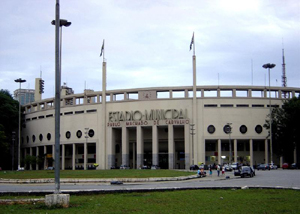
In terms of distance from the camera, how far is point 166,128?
307 feet

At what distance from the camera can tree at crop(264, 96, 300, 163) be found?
78.0 m

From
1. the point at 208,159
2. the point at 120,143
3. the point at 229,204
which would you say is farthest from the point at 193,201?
the point at 120,143

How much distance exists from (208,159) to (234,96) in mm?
14689

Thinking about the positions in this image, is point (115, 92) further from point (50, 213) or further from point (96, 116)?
point (50, 213)

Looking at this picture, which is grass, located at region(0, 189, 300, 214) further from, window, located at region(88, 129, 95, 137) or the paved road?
window, located at region(88, 129, 95, 137)

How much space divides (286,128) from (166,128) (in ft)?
85.4

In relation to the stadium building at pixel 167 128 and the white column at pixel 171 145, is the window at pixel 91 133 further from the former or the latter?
the white column at pixel 171 145

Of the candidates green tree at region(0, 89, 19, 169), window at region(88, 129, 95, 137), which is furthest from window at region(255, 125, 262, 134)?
green tree at region(0, 89, 19, 169)

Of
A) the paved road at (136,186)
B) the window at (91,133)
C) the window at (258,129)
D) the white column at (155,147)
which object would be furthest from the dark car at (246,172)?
the window at (91,133)

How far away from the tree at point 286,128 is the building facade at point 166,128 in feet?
12.0

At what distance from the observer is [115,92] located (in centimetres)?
9250

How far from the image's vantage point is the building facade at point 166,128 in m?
86.5

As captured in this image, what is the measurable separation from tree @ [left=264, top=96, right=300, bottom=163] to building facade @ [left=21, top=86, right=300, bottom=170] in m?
3.67

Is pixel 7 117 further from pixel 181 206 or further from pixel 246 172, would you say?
pixel 181 206
